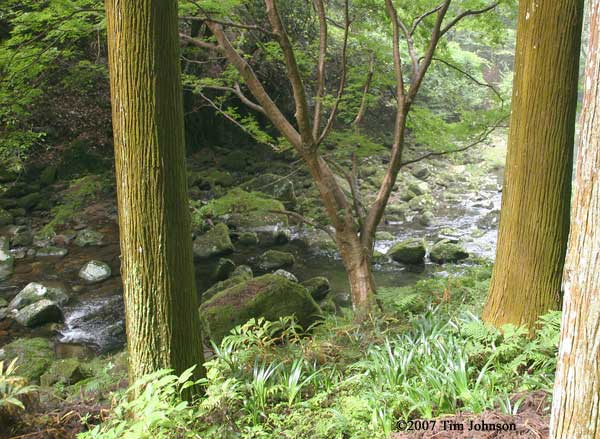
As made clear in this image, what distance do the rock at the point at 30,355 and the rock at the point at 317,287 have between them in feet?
12.7

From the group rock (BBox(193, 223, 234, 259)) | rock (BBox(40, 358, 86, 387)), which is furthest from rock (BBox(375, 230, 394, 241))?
rock (BBox(40, 358, 86, 387))

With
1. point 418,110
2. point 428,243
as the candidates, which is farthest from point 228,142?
point 418,110

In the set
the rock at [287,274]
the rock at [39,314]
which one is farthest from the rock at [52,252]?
the rock at [287,274]

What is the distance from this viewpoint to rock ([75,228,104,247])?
34.7 ft

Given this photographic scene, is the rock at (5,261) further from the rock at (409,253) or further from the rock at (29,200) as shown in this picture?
the rock at (409,253)

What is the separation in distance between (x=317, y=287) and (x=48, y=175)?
848 centimetres

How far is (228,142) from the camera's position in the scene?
658 inches

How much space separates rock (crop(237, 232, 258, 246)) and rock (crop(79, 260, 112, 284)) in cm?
303

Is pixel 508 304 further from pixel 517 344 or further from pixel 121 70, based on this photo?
pixel 121 70

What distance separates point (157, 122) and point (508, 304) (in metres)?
2.71

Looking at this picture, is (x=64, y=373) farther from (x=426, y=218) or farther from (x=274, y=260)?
(x=426, y=218)

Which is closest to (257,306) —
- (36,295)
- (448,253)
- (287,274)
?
Result: (287,274)

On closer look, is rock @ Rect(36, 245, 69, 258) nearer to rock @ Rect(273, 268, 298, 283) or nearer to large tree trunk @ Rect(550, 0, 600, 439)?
rock @ Rect(273, 268, 298, 283)

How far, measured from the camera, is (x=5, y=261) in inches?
372
